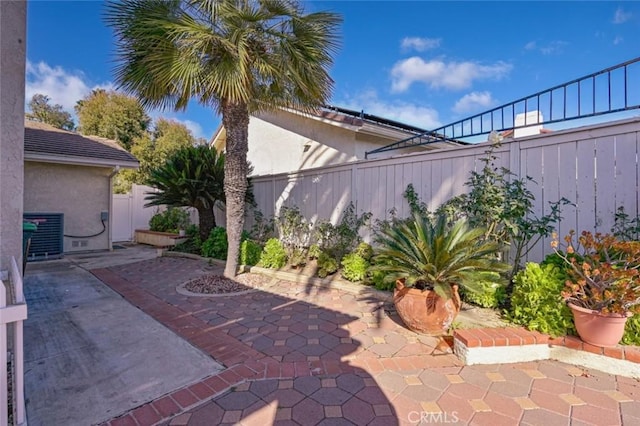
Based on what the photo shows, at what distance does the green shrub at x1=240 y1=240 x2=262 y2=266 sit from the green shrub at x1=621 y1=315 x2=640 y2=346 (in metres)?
6.82

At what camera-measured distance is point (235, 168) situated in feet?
21.8

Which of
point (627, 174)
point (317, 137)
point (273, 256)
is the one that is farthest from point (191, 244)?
point (627, 174)

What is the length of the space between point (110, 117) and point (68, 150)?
17.1 metres

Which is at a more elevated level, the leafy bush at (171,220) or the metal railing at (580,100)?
the metal railing at (580,100)

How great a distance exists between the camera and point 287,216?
27.0ft

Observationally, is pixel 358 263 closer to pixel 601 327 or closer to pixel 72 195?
pixel 601 327

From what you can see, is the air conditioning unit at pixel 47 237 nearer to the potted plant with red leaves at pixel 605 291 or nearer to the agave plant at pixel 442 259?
the agave plant at pixel 442 259

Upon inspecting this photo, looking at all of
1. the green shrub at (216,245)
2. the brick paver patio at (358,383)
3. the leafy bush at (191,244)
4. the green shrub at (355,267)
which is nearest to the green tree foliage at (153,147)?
the leafy bush at (191,244)

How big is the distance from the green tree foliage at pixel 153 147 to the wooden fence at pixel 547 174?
17.9m

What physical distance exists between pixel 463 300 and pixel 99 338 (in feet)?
17.0

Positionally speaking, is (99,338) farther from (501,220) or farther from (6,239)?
(501,220)

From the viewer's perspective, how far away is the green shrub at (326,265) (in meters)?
6.64

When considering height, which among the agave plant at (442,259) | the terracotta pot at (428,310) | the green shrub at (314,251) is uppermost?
the agave plant at (442,259)

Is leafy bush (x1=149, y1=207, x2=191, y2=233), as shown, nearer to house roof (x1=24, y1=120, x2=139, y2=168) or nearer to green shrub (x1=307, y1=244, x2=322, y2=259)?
house roof (x1=24, y1=120, x2=139, y2=168)
